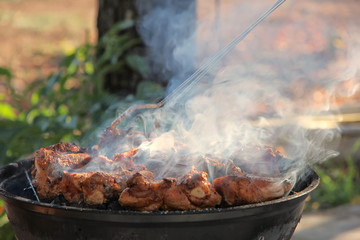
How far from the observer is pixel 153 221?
5.51ft

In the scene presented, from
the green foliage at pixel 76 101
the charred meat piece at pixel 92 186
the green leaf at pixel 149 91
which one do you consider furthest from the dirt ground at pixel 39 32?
the charred meat piece at pixel 92 186

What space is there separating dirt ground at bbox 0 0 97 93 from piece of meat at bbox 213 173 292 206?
5749mm

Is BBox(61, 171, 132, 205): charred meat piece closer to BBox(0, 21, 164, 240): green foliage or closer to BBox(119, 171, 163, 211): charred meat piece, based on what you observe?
BBox(119, 171, 163, 211): charred meat piece

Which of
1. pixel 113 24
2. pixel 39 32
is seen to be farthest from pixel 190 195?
pixel 39 32

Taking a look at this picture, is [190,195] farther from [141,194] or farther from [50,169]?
[50,169]

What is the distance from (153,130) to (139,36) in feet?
7.05

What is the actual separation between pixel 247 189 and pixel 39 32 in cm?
946

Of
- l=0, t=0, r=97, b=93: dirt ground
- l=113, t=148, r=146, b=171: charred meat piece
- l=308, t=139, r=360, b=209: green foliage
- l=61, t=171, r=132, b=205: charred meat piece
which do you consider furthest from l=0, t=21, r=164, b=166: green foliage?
l=0, t=0, r=97, b=93: dirt ground

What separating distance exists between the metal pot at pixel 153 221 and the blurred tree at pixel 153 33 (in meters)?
2.57

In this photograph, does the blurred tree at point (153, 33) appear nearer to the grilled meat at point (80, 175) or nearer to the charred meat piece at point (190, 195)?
the grilled meat at point (80, 175)

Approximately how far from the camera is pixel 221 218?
1709 mm

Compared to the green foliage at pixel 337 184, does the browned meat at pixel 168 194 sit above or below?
below

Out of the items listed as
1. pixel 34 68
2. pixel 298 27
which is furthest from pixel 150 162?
pixel 298 27

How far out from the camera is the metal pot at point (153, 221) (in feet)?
5.51
